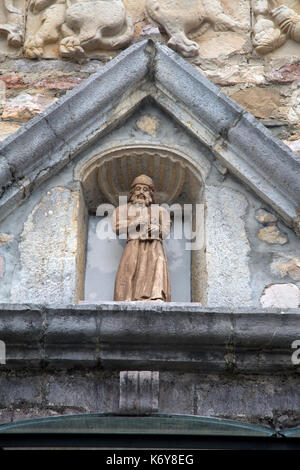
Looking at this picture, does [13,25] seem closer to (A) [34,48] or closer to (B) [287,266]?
(A) [34,48]

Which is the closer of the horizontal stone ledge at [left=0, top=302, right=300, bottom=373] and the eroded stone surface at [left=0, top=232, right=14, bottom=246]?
the horizontal stone ledge at [left=0, top=302, right=300, bottom=373]

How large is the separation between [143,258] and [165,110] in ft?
3.62

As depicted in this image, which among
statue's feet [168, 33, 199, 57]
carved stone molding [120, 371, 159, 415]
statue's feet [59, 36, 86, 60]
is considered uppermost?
statue's feet [168, 33, 199, 57]

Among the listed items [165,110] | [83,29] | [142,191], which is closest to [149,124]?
[165,110]

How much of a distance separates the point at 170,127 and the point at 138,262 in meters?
1.02

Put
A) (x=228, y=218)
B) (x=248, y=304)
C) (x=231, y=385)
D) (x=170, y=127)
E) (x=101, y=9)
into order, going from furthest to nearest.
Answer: (x=101, y=9) < (x=170, y=127) < (x=228, y=218) < (x=248, y=304) < (x=231, y=385)

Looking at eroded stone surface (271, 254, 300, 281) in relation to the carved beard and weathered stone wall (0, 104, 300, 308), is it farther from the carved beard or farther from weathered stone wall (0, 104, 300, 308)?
the carved beard

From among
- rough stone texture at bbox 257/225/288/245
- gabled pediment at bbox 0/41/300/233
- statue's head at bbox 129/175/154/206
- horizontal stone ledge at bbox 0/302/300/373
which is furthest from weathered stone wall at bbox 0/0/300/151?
horizontal stone ledge at bbox 0/302/300/373

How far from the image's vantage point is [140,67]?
6.45m

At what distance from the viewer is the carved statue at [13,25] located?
692 cm

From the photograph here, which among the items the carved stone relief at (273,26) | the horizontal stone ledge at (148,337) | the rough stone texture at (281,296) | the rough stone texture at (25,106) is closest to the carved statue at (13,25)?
the rough stone texture at (25,106)

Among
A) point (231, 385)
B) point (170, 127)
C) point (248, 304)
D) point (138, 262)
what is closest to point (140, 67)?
point (170, 127)

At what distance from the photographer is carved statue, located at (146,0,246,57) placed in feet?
22.5

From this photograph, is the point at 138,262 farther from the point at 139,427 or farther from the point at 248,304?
the point at 139,427
